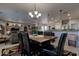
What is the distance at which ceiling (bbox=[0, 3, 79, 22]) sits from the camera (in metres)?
1.84

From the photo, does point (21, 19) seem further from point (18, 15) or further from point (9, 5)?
point (9, 5)

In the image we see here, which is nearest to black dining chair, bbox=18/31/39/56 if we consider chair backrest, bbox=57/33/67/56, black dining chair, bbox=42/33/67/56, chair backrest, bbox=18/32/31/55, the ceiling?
chair backrest, bbox=18/32/31/55

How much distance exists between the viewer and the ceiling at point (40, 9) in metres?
1.84

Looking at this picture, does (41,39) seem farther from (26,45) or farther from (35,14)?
(35,14)

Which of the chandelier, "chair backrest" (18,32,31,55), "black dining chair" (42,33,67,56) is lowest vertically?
"black dining chair" (42,33,67,56)

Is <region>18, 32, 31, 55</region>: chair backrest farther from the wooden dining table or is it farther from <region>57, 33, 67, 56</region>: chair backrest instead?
<region>57, 33, 67, 56</region>: chair backrest

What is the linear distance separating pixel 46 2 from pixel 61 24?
468 mm

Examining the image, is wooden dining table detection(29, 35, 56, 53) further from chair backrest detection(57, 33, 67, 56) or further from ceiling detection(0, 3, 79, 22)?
ceiling detection(0, 3, 79, 22)

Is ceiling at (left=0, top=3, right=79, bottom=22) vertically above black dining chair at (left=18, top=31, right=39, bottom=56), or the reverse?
ceiling at (left=0, top=3, right=79, bottom=22)

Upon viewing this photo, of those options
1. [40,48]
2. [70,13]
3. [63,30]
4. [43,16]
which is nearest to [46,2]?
[43,16]

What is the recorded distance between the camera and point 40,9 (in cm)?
186

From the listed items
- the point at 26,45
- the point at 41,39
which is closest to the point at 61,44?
the point at 41,39

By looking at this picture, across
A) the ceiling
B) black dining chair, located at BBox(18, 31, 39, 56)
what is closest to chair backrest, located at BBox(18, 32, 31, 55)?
black dining chair, located at BBox(18, 31, 39, 56)

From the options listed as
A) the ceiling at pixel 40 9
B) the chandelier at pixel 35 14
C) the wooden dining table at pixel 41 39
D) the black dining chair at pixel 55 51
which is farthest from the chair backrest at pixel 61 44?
the chandelier at pixel 35 14
